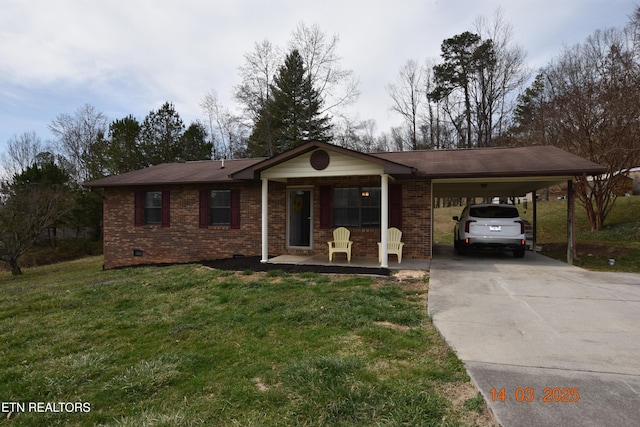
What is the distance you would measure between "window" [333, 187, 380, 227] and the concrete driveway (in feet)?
10.3

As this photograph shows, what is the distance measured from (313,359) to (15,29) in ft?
42.1

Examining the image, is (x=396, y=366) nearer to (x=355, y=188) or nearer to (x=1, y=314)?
(x=1, y=314)

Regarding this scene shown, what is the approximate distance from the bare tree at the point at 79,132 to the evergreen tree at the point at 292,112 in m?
15.6

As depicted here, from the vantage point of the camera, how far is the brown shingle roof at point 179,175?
36.9 feet

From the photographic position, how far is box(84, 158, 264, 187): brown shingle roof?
11250mm

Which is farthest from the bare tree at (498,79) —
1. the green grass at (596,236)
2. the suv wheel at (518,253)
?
the suv wheel at (518,253)

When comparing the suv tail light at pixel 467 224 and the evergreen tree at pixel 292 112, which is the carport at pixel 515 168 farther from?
the evergreen tree at pixel 292 112

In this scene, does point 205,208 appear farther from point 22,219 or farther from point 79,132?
point 79,132

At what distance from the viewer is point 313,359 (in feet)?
10.8

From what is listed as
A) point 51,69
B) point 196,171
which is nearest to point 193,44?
point 196,171

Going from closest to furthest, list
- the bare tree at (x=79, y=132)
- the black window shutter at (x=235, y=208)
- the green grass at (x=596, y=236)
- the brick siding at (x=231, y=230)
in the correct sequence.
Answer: the green grass at (x=596, y=236) < the brick siding at (x=231, y=230) < the black window shutter at (x=235, y=208) < the bare tree at (x=79, y=132)

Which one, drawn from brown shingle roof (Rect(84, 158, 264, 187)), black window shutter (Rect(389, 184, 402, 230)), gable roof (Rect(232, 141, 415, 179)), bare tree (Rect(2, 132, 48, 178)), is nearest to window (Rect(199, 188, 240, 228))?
brown shingle roof (Rect(84, 158, 264, 187))

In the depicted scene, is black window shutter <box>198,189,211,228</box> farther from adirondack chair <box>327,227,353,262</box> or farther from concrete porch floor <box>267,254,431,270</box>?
adirondack chair <box>327,227,353,262</box>

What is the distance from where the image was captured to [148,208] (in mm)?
12180
